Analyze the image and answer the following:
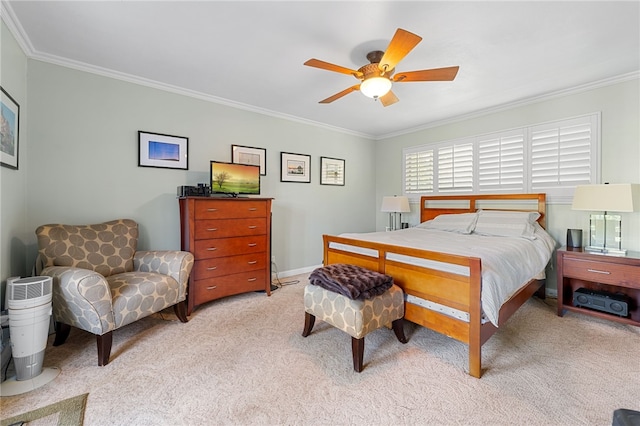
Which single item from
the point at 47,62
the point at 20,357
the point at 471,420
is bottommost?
the point at 471,420

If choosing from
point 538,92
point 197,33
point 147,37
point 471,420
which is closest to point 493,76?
point 538,92

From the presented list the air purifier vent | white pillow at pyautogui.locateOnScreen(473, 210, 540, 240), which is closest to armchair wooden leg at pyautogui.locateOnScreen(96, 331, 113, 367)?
the air purifier vent

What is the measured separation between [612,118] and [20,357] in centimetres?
560

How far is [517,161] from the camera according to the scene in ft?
11.7

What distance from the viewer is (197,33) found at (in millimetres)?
2113

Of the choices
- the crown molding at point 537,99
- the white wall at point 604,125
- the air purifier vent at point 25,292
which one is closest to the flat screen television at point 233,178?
the air purifier vent at point 25,292

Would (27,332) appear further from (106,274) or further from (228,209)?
(228,209)

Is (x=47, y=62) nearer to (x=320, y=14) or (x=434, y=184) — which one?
(x=320, y=14)

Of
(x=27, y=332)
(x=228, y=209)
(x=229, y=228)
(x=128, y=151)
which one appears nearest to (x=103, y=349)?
(x=27, y=332)

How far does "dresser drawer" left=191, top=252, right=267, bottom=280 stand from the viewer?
2838mm

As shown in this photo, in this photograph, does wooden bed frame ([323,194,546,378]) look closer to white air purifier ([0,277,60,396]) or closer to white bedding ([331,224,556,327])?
white bedding ([331,224,556,327])

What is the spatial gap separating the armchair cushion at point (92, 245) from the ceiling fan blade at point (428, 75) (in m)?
2.94

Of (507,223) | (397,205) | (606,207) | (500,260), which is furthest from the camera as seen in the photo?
(397,205)

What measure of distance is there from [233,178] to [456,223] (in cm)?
297
